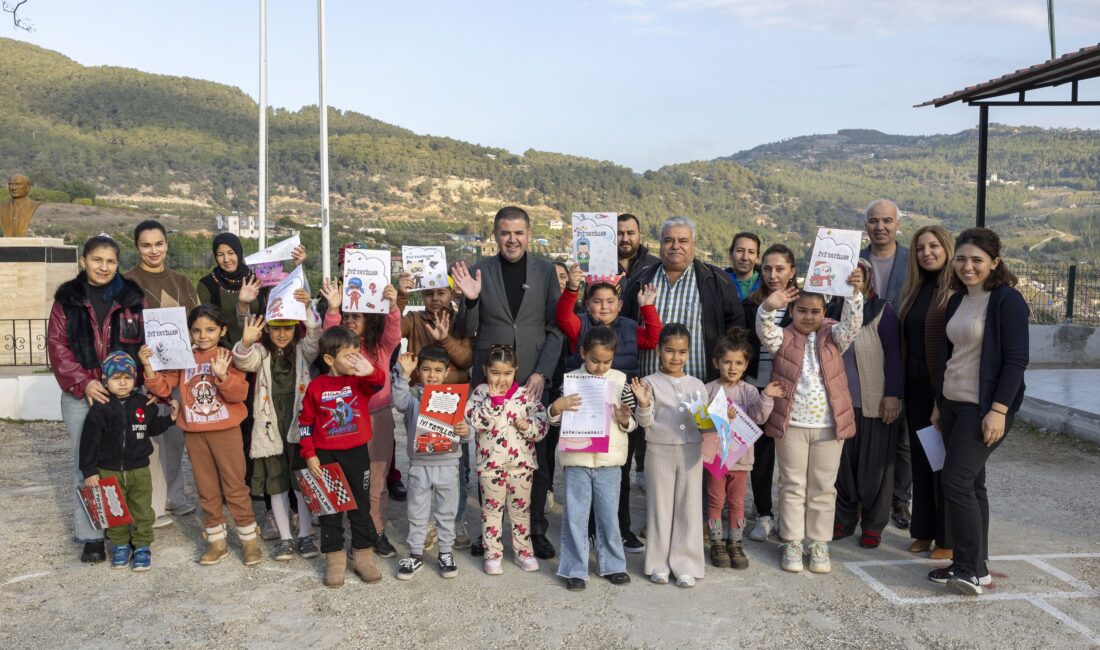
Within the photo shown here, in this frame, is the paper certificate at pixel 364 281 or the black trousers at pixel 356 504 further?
the paper certificate at pixel 364 281

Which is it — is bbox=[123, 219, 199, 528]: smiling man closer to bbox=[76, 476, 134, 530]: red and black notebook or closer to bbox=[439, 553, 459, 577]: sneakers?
bbox=[76, 476, 134, 530]: red and black notebook

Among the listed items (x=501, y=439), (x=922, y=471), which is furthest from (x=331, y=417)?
(x=922, y=471)

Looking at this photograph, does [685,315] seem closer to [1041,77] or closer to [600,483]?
[600,483]

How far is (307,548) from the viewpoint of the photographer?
16.9 ft

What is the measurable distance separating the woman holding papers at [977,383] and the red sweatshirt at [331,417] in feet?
10.6

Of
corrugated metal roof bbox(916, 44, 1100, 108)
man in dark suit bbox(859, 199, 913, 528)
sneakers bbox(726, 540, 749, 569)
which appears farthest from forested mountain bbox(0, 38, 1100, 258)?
sneakers bbox(726, 540, 749, 569)

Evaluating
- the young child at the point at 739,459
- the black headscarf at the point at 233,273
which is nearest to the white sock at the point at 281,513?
the black headscarf at the point at 233,273

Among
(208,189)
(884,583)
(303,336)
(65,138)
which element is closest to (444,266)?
(303,336)

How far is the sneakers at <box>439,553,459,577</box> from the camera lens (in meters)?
4.76

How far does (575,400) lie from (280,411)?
6.16 feet

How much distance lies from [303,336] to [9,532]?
2513 mm

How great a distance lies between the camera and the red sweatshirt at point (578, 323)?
5051 mm

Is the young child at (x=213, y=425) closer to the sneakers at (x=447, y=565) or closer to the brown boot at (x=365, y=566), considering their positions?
the brown boot at (x=365, y=566)

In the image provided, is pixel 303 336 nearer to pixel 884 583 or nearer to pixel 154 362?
pixel 154 362
